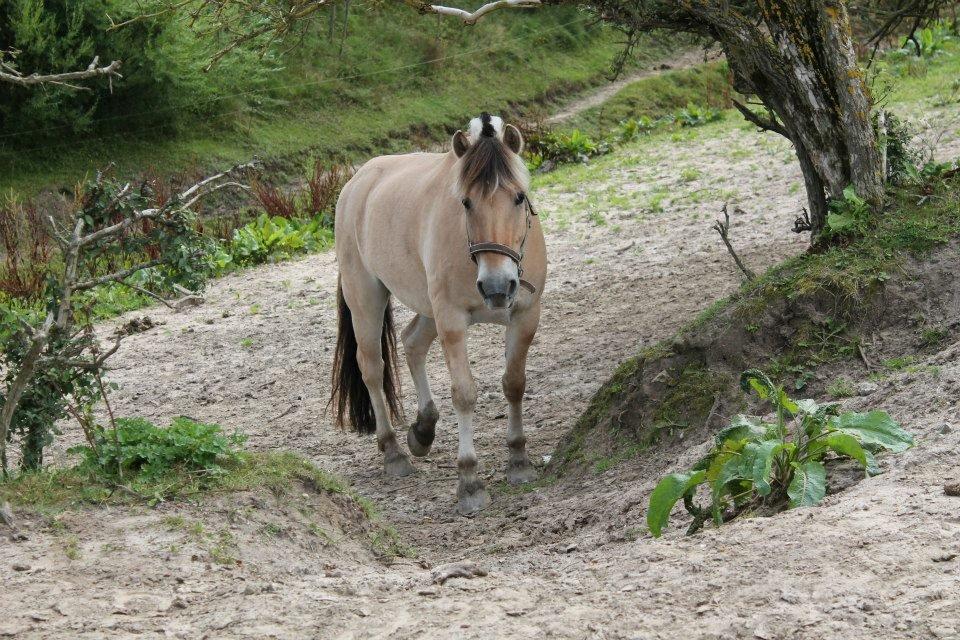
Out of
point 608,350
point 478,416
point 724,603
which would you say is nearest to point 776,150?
point 608,350

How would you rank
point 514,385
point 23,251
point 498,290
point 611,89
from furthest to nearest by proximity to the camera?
point 611,89
point 23,251
point 514,385
point 498,290

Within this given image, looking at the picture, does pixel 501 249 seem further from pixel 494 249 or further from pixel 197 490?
pixel 197 490

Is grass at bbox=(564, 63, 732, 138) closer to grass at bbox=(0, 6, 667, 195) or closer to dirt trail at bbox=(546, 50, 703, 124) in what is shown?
dirt trail at bbox=(546, 50, 703, 124)

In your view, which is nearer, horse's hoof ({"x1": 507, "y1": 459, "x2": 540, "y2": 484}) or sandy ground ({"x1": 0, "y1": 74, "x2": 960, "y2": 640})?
sandy ground ({"x1": 0, "y1": 74, "x2": 960, "y2": 640})

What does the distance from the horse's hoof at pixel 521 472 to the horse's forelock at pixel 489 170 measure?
1.76 metres

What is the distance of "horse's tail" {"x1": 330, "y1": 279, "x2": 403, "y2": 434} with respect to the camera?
7.72 metres

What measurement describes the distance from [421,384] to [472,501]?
1285 millimetres

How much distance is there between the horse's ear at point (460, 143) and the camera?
6.01 m

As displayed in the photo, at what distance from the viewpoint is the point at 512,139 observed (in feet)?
20.0

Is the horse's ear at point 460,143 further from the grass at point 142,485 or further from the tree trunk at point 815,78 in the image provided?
the grass at point 142,485

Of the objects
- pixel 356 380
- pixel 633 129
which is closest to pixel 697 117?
pixel 633 129

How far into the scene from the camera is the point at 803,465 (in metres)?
4.13

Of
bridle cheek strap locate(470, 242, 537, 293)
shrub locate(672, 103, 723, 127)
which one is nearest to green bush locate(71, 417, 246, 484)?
bridle cheek strap locate(470, 242, 537, 293)

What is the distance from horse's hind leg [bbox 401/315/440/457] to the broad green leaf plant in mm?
3048
